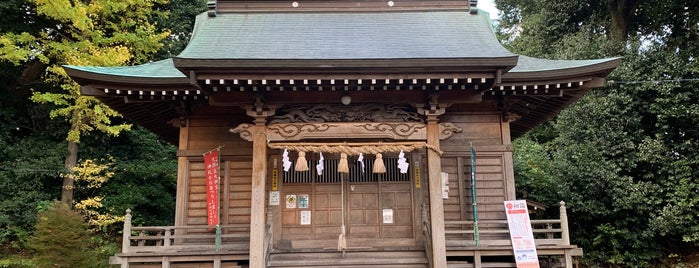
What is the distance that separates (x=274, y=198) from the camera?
27.9ft

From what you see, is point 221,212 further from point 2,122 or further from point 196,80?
point 2,122

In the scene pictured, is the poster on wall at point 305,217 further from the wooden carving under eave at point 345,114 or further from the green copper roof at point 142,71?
the green copper roof at point 142,71

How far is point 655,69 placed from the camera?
13023 millimetres

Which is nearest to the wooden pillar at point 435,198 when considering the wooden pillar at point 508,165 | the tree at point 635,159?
the wooden pillar at point 508,165

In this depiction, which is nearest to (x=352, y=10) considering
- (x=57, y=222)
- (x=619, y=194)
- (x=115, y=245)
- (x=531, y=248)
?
(x=531, y=248)

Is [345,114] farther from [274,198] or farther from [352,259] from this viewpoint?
[352,259]

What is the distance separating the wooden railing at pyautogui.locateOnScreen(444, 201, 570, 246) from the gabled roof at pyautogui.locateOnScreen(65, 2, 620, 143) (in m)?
2.38

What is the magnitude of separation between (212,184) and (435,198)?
4273mm

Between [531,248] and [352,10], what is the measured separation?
664cm

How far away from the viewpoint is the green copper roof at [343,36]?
7883 millimetres

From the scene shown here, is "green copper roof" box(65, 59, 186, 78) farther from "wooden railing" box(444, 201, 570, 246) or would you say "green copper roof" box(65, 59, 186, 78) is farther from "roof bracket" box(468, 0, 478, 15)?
"roof bracket" box(468, 0, 478, 15)

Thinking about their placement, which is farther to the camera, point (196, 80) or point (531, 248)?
point (531, 248)

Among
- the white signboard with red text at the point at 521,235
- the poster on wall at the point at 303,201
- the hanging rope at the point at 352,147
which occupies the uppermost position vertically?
the hanging rope at the point at 352,147

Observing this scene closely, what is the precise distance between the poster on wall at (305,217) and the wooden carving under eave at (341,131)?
81.5 inches
